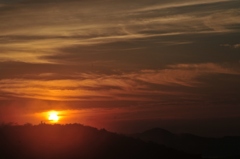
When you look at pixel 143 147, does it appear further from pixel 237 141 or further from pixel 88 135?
pixel 237 141

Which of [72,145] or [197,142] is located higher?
[197,142]

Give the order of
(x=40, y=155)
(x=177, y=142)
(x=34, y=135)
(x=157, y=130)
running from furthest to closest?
(x=157, y=130)
(x=177, y=142)
(x=34, y=135)
(x=40, y=155)

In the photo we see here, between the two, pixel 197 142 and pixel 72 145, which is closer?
pixel 72 145

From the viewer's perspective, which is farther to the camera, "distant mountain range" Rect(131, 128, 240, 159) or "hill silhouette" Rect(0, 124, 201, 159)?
"distant mountain range" Rect(131, 128, 240, 159)

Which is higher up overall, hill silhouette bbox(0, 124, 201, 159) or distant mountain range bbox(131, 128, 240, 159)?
distant mountain range bbox(131, 128, 240, 159)

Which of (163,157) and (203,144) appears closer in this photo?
(163,157)

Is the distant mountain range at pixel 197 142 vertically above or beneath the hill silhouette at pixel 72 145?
above

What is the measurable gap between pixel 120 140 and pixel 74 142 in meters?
3.65

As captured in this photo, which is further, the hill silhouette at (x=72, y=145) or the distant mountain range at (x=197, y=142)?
the distant mountain range at (x=197, y=142)

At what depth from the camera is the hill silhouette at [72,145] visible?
41906 mm

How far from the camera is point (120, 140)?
45.2m

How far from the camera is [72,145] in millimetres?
43281

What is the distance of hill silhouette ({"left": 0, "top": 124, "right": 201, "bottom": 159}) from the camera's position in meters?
41.9

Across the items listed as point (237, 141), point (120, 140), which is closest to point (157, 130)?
point (237, 141)
